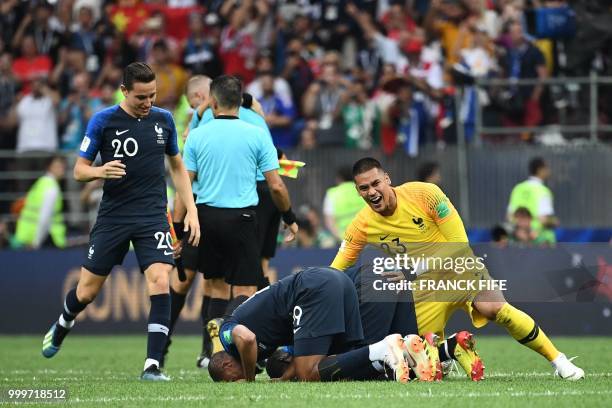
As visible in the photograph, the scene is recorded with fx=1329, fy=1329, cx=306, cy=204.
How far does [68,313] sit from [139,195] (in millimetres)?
1311

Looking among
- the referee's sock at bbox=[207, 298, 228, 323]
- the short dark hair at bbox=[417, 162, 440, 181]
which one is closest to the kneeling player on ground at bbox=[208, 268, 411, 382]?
the referee's sock at bbox=[207, 298, 228, 323]

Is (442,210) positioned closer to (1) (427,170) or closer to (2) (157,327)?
(2) (157,327)

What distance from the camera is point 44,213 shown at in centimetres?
1984

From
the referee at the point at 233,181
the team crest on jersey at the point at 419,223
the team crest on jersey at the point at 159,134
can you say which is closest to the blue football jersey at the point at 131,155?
the team crest on jersey at the point at 159,134

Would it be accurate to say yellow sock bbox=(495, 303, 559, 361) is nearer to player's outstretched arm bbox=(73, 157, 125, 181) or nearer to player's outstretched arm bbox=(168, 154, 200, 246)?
player's outstretched arm bbox=(168, 154, 200, 246)

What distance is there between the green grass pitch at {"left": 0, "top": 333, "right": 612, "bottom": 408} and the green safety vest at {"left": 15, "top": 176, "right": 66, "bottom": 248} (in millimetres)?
5775

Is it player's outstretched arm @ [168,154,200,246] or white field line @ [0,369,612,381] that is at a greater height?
player's outstretched arm @ [168,154,200,246]

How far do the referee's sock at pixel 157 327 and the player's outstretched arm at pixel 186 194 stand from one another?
1.75 ft

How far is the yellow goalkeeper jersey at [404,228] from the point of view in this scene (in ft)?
34.6

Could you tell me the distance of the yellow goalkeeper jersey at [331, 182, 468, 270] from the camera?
10531 mm

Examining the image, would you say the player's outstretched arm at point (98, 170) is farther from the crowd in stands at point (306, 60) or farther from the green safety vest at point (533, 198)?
the green safety vest at point (533, 198)

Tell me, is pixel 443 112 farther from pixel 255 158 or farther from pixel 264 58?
pixel 255 158

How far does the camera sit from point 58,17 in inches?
898

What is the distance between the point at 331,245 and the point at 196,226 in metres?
8.53
